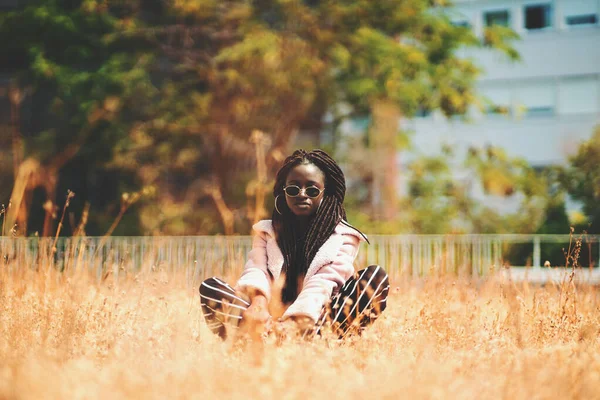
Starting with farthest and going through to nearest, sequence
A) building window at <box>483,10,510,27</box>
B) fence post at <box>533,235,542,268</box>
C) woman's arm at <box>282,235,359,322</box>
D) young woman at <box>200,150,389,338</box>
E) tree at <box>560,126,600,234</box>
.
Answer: building window at <box>483,10,510,27</box>
tree at <box>560,126,600,234</box>
fence post at <box>533,235,542,268</box>
young woman at <box>200,150,389,338</box>
woman's arm at <box>282,235,359,322</box>

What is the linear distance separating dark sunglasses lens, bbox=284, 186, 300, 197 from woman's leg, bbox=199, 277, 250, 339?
0.63m

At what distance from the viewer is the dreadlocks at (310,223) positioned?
443cm

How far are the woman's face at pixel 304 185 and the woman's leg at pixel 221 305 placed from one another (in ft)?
1.92

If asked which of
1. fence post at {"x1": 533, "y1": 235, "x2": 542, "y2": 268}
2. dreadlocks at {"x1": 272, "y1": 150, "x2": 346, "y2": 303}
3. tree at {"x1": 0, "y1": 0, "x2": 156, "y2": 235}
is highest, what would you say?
tree at {"x1": 0, "y1": 0, "x2": 156, "y2": 235}

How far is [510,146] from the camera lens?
75.2ft

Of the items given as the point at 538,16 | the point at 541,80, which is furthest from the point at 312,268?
the point at 538,16

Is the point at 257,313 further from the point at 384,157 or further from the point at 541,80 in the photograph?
the point at 541,80

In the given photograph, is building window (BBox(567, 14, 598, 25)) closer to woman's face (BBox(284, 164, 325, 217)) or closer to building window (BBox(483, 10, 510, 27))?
building window (BBox(483, 10, 510, 27))

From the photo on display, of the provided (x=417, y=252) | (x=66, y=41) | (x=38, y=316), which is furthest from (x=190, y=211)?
(x=38, y=316)

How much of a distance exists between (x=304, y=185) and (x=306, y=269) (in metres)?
0.48

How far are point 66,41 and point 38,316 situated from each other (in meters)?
10.6

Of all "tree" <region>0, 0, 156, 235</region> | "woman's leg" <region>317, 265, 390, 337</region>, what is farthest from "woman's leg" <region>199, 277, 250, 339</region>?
"tree" <region>0, 0, 156, 235</region>

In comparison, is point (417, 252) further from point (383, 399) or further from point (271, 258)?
point (383, 399)

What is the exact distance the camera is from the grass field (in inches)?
112
